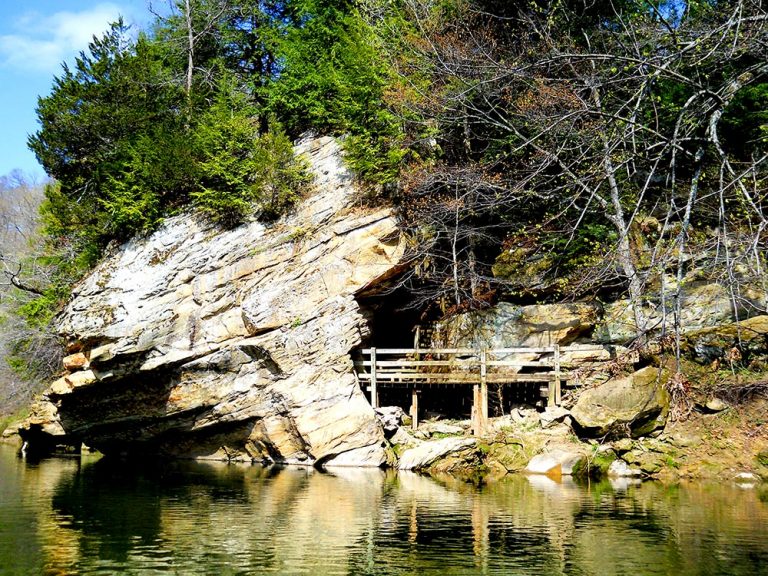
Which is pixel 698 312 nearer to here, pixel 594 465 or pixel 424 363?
pixel 594 465

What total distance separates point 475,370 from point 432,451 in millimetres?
3639

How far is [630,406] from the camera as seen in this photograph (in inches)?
759

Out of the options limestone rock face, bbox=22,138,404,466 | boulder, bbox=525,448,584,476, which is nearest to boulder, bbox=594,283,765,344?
boulder, bbox=525,448,584,476

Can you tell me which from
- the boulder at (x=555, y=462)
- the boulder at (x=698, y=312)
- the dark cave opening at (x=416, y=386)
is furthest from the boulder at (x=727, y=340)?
the dark cave opening at (x=416, y=386)

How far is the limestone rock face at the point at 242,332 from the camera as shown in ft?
73.6

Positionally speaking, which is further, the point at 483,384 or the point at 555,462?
the point at 483,384

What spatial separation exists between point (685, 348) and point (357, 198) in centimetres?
1183

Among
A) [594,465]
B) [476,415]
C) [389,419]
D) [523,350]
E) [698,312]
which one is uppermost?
[698,312]

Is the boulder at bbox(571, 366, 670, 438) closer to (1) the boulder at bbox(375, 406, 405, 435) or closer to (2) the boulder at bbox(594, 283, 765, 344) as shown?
(2) the boulder at bbox(594, 283, 765, 344)

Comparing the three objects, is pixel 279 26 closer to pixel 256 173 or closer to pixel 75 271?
pixel 256 173

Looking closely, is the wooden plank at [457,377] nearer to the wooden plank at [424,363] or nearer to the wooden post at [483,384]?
the wooden post at [483,384]

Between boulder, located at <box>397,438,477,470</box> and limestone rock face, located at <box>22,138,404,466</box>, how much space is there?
0.94 m

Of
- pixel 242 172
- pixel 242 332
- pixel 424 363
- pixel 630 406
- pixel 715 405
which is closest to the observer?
pixel 715 405

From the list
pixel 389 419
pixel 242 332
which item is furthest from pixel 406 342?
pixel 242 332
